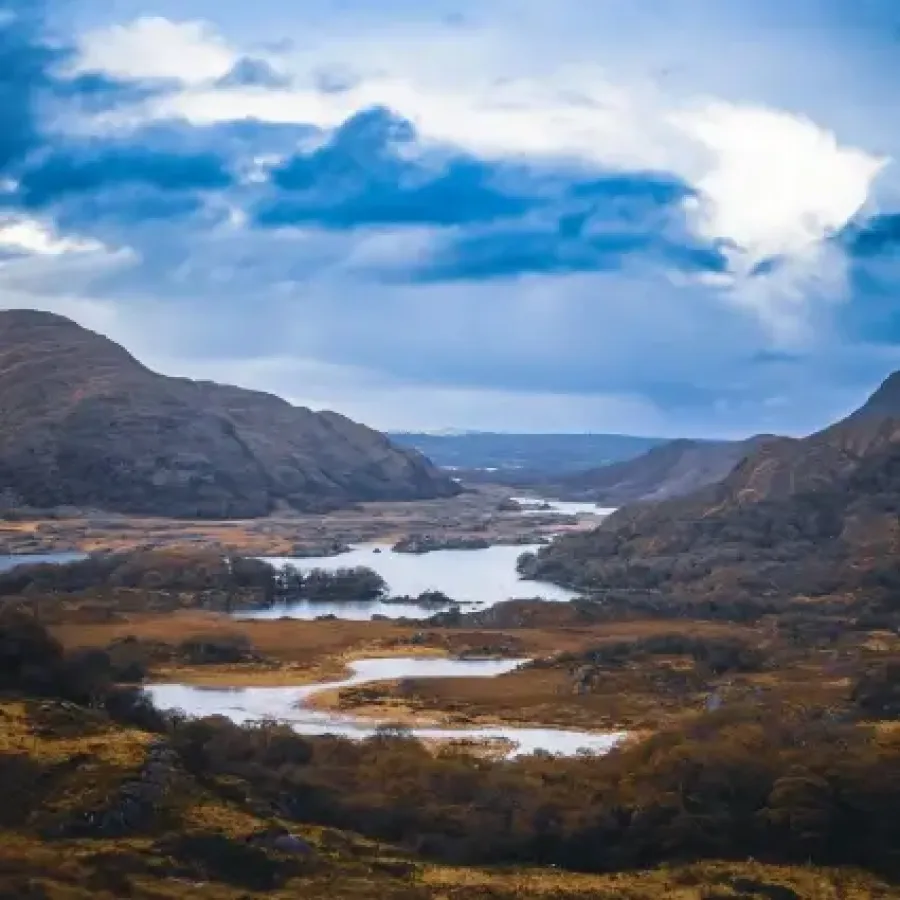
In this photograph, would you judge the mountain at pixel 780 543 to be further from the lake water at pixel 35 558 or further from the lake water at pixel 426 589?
the lake water at pixel 35 558

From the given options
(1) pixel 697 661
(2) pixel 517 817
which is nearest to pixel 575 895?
(2) pixel 517 817

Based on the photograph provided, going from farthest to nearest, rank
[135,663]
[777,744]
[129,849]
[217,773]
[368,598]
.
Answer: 1. [368,598]
2. [135,663]
3. [777,744]
4. [217,773]
5. [129,849]

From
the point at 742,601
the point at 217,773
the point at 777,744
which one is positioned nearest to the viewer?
the point at 217,773

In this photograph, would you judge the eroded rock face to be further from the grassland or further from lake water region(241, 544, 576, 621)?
lake water region(241, 544, 576, 621)

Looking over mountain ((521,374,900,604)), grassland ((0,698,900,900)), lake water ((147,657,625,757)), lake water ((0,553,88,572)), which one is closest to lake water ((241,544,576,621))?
mountain ((521,374,900,604))

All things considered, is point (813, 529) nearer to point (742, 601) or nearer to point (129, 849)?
point (742, 601)

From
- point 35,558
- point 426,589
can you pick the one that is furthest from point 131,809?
point 35,558
